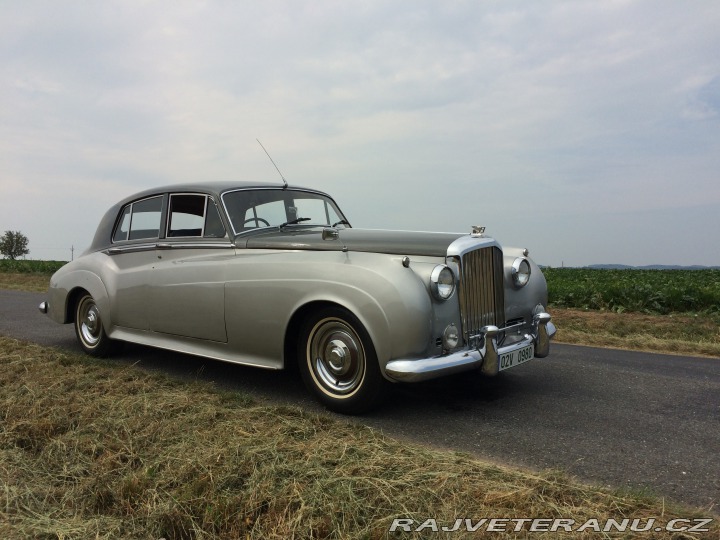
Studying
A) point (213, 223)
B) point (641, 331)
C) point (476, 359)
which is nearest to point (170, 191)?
point (213, 223)

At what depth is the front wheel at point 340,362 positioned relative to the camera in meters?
3.55

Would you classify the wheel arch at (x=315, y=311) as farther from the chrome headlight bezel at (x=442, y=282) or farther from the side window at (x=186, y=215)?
the side window at (x=186, y=215)

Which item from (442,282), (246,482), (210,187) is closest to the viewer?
(246,482)

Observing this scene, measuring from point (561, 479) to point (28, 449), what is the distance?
9.46 feet

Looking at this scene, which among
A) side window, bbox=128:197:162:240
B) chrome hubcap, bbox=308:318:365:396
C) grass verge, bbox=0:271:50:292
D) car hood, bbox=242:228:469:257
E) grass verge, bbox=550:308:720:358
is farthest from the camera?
grass verge, bbox=0:271:50:292

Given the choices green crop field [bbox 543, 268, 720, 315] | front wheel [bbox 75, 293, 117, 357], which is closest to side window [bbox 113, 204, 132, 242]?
front wheel [bbox 75, 293, 117, 357]

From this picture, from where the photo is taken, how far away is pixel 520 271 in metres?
4.43

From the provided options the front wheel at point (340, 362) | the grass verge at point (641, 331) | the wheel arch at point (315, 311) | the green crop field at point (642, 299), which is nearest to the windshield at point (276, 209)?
the wheel arch at point (315, 311)

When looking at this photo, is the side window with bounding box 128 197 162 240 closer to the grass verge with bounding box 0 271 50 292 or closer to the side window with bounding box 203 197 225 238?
the side window with bounding box 203 197 225 238

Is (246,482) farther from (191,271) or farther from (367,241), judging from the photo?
(191,271)

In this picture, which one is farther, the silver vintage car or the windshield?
the windshield

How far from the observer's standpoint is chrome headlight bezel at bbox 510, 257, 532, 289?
14.2 feet

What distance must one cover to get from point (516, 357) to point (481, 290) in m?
0.55

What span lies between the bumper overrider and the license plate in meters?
0.02
